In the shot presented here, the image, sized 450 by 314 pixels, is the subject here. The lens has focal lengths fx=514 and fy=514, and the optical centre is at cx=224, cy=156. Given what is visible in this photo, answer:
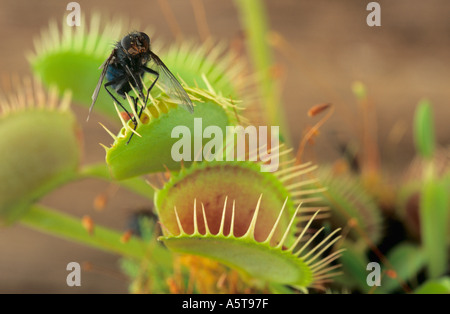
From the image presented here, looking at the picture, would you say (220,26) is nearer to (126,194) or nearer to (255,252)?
(126,194)

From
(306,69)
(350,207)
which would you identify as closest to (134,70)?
(350,207)

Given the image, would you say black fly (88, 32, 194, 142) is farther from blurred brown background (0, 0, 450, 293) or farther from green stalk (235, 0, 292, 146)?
blurred brown background (0, 0, 450, 293)

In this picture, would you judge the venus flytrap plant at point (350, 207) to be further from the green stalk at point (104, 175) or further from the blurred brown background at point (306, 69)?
the blurred brown background at point (306, 69)

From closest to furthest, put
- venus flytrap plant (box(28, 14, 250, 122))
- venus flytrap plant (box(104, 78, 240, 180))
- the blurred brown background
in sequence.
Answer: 1. venus flytrap plant (box(104, 78, 240, 180))
2. venus flytrap plant (box(28, 14, 250, 122))
3. the blurred brown background

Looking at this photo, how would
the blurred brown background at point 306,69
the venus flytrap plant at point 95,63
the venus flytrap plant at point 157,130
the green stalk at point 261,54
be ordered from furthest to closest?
the blurred brown background at point 306,69
the green stalk at point 261,54
the venus flytrap plant at point 95,63
the venus flytrap plant at point 157,130

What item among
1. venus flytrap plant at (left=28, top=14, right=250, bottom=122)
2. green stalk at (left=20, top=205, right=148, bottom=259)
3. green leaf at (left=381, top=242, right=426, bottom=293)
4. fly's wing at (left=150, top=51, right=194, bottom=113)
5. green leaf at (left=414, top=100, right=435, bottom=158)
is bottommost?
→ green leaf at (left=381, top=242, right=426, bottom=293)

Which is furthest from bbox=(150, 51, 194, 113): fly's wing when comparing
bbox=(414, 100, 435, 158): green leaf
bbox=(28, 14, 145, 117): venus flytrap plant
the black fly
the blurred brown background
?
the blurred brown background

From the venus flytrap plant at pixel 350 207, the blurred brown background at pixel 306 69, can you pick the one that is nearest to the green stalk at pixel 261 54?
the venus flytrap plant at pixel 350 207
